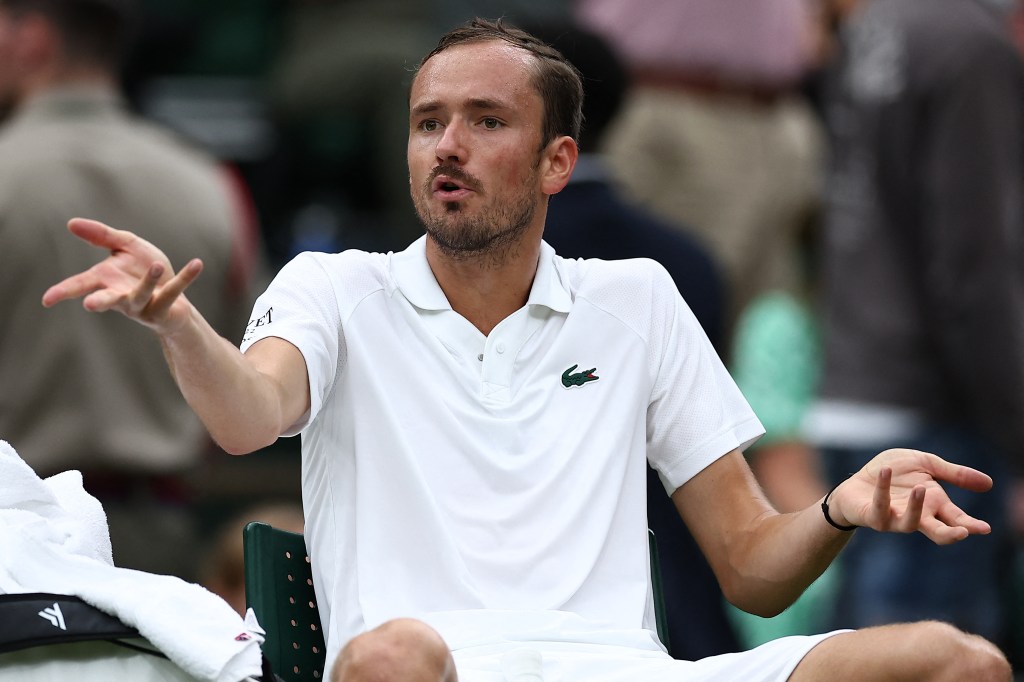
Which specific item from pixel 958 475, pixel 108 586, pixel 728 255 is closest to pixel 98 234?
pixel 108 586

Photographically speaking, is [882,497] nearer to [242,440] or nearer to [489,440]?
[489,440]

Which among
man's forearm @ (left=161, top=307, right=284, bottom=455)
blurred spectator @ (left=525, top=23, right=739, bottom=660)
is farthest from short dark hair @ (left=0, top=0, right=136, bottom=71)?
man's forearm @ (left=161, top=307, right=284, bottom=455)

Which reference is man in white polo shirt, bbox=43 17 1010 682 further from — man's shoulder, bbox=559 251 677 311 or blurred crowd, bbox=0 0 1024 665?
blurred crowd, bbox=0 0 1024 665

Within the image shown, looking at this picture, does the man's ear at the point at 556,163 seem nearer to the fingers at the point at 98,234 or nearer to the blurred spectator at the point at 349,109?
the fingers at the point at 98,234

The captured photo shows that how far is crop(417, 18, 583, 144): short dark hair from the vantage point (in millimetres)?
3863

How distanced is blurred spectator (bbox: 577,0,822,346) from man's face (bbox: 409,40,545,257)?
322cm

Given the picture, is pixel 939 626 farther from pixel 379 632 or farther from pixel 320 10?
pixel 320 10

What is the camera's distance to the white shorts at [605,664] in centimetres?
334

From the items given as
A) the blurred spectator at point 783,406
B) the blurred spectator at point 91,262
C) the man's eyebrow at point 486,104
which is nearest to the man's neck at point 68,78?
the blurred spectator at point 91,262

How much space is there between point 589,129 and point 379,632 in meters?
2.53

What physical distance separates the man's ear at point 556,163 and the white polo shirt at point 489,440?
17 cm

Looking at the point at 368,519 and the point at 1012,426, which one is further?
the point at 1012,426

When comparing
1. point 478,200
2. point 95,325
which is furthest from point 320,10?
point 478,200

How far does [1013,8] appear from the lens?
21.2 ft
